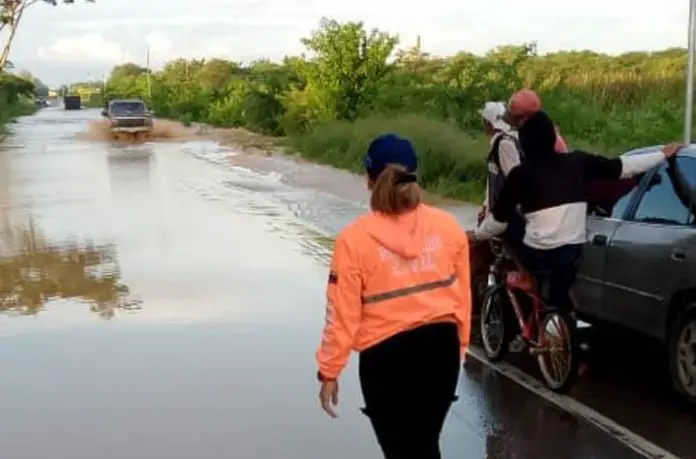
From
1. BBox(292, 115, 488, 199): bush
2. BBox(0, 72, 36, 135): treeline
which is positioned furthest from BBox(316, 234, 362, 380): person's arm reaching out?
BBox(0, 72, 36, 135): treeline

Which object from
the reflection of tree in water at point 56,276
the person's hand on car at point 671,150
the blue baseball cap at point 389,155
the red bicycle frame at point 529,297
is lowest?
the reflection of tree in water at point 56,276

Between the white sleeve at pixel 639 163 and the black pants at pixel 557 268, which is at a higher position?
the white sleeve at pixel 639 163

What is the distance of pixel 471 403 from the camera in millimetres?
6523

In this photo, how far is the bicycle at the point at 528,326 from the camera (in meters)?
6.41

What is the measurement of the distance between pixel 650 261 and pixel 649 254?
0.05 m

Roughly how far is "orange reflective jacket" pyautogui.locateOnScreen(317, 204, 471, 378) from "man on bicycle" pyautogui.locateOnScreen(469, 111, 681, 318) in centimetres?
244

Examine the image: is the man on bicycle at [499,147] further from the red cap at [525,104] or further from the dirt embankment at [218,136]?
the dirt embankment at [218,136]

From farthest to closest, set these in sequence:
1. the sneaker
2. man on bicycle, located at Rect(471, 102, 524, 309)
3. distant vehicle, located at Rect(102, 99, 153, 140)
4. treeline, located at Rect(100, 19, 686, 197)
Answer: distant vehicle, located at Rect(102, 99, 153, 140)
treeline, located at Rect(100, 19, 686, 197)
the sneaker
man on bicycle, located at Rect(471, 102, 524, 309)

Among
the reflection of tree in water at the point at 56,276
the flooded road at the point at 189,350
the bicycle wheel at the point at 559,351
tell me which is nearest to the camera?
the flooded road at the point at 189,350

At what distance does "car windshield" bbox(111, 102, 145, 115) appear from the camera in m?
50.3

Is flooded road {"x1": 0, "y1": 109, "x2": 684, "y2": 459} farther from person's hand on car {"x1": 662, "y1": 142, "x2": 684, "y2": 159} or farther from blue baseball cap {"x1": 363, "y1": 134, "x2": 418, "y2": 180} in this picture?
blue baseball cap {"x1": 363, "y1": 134, "x2": 418, "y2": 180}

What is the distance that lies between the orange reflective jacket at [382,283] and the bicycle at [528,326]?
2586mm

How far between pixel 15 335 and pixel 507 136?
4326 mm

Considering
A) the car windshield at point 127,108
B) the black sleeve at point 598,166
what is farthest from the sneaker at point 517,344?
the car windshield at point 127,108
